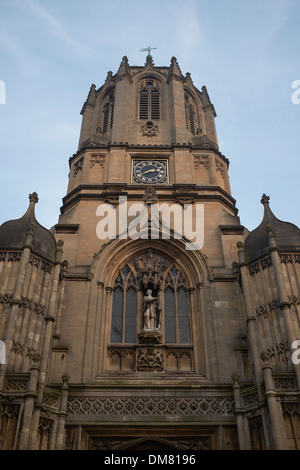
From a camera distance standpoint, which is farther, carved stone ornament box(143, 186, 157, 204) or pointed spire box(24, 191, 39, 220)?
carved stone ornament box(143, 186, 157, 204)

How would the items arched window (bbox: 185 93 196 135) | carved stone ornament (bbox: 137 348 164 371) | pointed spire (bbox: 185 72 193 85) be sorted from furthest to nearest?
pointed spire (bbox: 185 72 193 85) → arched window (bbox: 185 93 196 135) → carved stone ornament (bbox: 137 348 164 371)

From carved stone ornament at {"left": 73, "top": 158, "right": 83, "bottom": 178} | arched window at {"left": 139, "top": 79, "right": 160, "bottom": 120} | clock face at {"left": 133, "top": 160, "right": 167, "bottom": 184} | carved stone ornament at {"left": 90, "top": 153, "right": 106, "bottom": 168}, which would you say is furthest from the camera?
arched window at {"left": 139, "top": 79, "right": 160, "bottom": 120}

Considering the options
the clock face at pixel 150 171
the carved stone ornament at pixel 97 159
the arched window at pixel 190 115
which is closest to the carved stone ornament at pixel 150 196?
the clock face at pixel 150 171

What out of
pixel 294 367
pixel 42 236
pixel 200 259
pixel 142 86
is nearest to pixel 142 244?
pixel 200 259

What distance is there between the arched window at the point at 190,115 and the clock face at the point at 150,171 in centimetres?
387

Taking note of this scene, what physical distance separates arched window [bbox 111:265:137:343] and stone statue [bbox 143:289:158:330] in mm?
654

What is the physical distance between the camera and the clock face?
21.5 meters

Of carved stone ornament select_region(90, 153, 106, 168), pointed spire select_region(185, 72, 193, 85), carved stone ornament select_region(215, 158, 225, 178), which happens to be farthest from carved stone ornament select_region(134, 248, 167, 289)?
pointed spire select_region(185, 72, 193, 85)

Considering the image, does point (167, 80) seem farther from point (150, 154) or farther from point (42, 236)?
point (42, 236)

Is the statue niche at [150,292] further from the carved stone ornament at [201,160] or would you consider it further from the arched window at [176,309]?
the carved stone ornament at [201,160]

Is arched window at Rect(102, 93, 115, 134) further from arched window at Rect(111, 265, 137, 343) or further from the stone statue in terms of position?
the stone statue

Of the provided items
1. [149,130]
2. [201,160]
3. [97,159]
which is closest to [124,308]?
[97,159]

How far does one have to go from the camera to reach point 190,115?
26.3 m

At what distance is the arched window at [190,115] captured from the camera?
25.5 m
